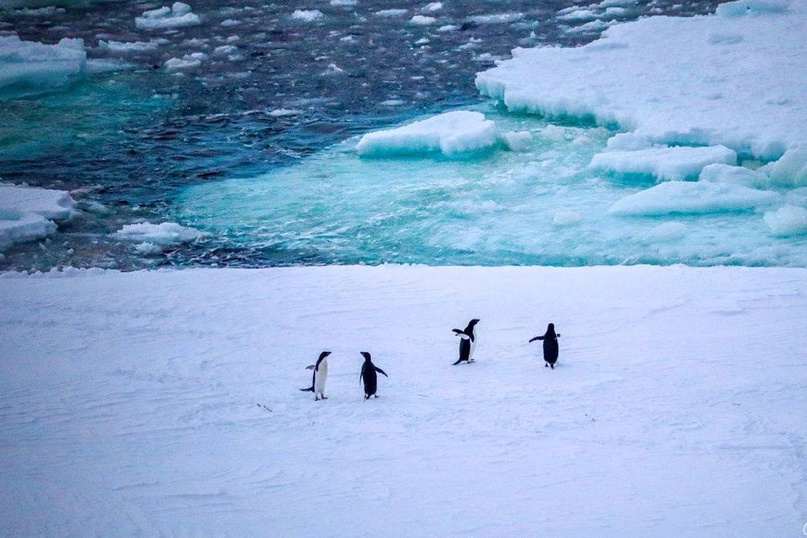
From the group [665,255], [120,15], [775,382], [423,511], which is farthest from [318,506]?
[120,15]

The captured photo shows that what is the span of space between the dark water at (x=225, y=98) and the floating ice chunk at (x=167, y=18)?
0.29 meters

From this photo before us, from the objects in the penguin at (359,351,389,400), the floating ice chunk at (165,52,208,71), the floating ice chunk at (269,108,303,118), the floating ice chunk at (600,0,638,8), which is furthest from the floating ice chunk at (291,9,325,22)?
the penguin at (359,351,389,400)

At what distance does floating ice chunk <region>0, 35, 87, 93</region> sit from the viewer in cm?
1420

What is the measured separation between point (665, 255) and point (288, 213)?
4021 mm

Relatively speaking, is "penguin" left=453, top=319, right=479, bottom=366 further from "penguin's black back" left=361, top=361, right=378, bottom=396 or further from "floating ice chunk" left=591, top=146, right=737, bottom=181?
"floating ice chunk" left=591, top=146, right=737, bottom=181

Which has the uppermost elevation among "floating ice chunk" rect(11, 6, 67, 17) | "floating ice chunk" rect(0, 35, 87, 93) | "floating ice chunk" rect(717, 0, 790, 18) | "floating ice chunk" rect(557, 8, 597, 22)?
"floating ice chunk" rect(11, 6, 67, 17)

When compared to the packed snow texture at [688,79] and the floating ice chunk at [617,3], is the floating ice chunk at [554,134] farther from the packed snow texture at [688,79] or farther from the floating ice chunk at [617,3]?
the floating ice chunk at [617,3]

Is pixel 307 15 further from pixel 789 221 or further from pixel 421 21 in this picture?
pixel 789 221

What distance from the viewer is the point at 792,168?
336 inches

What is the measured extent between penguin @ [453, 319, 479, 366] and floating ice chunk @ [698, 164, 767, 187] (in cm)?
448

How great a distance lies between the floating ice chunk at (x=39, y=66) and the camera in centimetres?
1420

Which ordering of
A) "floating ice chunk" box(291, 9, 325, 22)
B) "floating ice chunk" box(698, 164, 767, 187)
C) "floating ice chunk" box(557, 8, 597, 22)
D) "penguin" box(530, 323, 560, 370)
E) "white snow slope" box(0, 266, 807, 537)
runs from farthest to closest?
"floating ice chunk" box(291, 9, 325, 22) < "floating ice chunk" box(557, 8, 597, 22) < "floating ice chunk" box(698, 164, 767, 187) < "penguin" box(530, 323, 560, 370) < "white snow slope" box(0, 266, 807, 537)

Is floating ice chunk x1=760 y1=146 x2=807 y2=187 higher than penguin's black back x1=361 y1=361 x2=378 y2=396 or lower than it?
higher

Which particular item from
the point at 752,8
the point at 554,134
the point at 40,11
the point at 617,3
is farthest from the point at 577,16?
the point at 40,11
